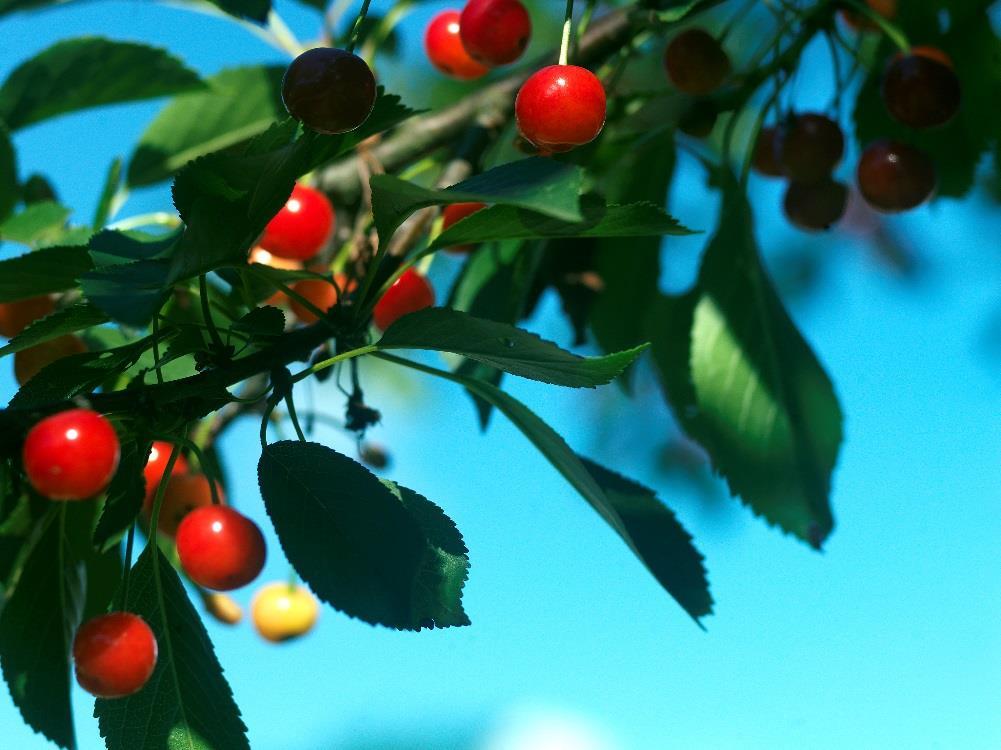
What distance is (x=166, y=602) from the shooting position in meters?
1.07

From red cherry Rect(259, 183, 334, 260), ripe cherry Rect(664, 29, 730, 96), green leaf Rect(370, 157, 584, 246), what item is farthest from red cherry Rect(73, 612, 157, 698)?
ripe cherry Rect(664, 29, 730, 96)

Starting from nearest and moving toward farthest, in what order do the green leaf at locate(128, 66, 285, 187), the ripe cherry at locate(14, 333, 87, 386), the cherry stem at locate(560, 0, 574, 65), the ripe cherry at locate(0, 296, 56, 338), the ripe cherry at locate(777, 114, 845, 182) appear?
the cherry stem at locate(560, 0, 574, 65)
the ripe cherry at locate(14, 333, 87, 386)
the ripe cherry at locate(0, 296, 56, 338)
the ripe cherry at locate(777, 114, 845, 182)
the green leaf at locate(128, 66, 285, 187)

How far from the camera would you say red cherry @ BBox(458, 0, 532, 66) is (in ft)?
4.20

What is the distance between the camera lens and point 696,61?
144 centimetres

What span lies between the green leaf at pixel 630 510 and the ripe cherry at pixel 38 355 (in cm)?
42

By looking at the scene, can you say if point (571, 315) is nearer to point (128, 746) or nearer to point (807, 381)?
point (807, 381)

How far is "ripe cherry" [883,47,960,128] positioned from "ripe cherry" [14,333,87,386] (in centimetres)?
95

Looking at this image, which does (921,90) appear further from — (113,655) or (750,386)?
(113,655)

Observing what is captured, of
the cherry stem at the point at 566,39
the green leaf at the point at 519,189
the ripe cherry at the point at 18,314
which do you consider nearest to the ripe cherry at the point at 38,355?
the ripe cherry at the point at 18,314

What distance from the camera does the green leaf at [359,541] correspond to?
0.96 meters

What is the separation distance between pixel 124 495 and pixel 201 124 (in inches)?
43.1

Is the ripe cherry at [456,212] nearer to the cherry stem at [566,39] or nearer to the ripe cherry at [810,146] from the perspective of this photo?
the cherry stem at [566,39]

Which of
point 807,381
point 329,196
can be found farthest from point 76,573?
point 807,381

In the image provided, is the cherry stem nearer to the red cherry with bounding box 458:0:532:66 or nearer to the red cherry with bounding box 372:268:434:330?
the red cherry with bounding box 458:0:532:66
